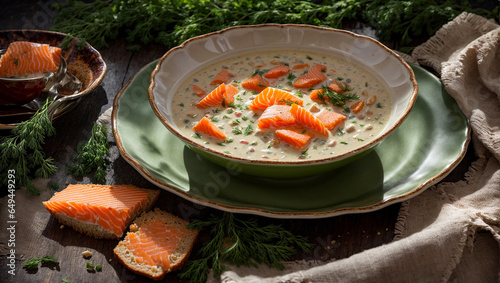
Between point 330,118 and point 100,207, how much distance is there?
4.34 ft

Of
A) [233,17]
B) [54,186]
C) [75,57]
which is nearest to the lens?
[54,186]

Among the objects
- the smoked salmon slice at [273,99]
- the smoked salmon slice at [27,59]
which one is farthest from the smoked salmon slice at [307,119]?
the smoked salmon slice at [27,59]

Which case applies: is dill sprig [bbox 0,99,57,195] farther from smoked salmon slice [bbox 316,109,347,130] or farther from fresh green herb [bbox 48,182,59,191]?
smoked salmon slice [bbox 316,109,347,130]

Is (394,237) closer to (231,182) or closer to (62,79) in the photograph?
(231,182)

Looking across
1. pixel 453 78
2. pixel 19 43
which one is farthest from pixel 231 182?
pixel 19 43

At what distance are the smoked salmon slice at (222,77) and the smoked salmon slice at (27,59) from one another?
1.17m

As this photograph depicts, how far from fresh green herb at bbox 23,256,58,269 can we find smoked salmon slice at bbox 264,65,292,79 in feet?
5.48

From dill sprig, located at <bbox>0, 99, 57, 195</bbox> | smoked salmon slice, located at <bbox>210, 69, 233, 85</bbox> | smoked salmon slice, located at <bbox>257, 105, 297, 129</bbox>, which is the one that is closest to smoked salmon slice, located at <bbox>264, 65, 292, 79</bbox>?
smoked salmon slice, located at <bbox>210, 69, 233, 85</bbox>

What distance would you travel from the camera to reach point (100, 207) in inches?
111

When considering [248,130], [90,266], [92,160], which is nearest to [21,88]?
[92,160]

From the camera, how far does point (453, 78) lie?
11.4ft

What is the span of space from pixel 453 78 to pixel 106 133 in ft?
7.34

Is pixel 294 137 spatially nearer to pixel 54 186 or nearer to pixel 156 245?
pixel 156 245

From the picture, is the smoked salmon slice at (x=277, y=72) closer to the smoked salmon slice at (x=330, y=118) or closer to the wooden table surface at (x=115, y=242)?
the smoked salmon slice at (x=330, y=118)
